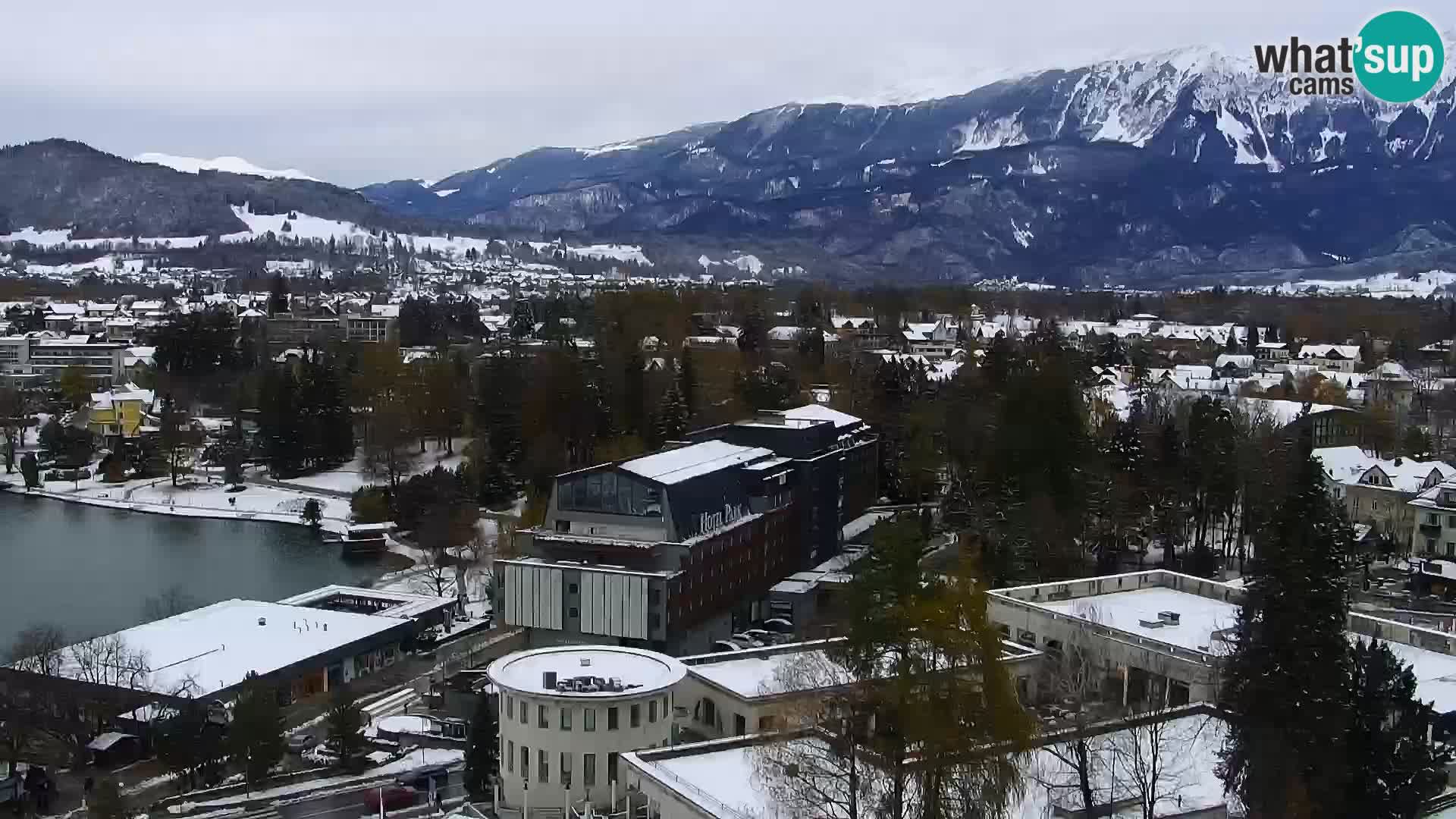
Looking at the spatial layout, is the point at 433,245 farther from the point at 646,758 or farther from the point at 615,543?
the point at 646,758

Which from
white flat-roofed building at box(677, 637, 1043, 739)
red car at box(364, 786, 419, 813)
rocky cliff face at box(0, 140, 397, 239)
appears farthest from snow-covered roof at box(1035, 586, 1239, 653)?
rocky cliff face at box(0, 140, 397, 239)

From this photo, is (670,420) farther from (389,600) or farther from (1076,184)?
(1076,184)

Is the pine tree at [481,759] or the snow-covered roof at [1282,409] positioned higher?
the snow-covered roof at [1282,409]

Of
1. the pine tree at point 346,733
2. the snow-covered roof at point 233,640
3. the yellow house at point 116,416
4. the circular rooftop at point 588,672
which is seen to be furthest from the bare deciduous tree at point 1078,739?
the yellow house at point 116,416

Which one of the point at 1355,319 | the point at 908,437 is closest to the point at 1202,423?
the point at 908,437

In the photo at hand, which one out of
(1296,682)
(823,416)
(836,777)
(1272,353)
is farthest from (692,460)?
(1272,353)

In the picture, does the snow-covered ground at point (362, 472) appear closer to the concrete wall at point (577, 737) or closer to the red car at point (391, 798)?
the red car at point (391, 798)
